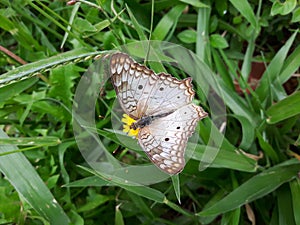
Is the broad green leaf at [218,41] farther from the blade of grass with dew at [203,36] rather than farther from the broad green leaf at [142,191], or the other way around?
the broad green leaf at [142,191]

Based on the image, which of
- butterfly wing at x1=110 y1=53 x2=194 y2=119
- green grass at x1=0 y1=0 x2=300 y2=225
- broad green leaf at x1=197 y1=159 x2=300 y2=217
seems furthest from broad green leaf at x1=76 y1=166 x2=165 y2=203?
butterfly wing at x1=110 y1=53 x2=194 y2=119

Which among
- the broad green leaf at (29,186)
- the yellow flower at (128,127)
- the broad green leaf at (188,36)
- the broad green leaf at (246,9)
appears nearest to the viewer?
the yellow flower at (128,127)

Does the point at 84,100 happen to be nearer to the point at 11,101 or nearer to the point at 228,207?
the point at 11,101

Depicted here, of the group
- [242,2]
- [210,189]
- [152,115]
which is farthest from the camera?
[210,189]

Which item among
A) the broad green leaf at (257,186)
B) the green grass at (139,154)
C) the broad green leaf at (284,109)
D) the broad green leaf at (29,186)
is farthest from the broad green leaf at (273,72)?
the broad green leaf at (29,186)

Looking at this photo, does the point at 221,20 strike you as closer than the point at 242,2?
No

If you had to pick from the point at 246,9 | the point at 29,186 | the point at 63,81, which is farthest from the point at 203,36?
the point at 29,186

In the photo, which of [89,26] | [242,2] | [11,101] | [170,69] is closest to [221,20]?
[242,2]
